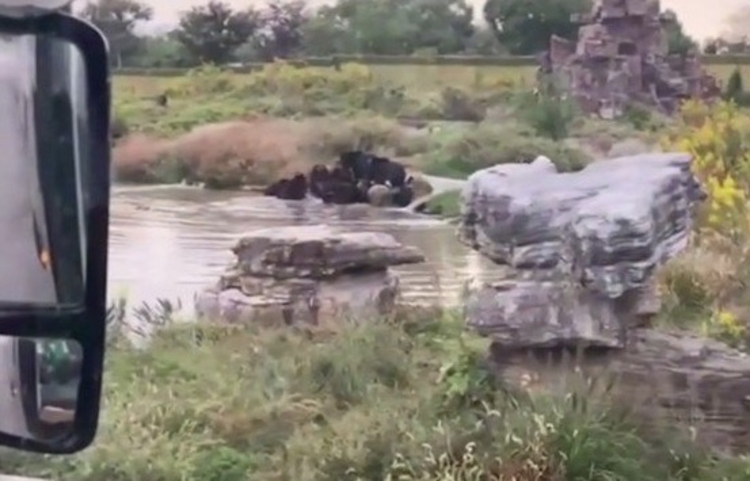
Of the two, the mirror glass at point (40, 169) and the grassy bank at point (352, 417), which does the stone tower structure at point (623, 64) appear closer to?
the grassy bank at point (352, 417)

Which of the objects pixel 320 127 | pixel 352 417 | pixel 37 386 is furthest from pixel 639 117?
pixel 37 386

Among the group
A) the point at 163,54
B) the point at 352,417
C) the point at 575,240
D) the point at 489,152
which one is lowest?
the point at 352,417

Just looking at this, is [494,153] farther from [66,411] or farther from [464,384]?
[66,411]

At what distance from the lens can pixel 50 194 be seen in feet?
5.91

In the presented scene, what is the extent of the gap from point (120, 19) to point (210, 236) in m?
0.39

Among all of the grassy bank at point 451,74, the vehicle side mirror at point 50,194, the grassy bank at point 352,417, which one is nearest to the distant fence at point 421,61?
the grassy bank at point 451,74

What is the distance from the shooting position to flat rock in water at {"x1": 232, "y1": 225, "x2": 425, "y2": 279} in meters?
1.97

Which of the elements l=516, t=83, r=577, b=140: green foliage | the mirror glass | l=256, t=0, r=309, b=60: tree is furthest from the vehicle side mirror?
l=516, t=83, r=577, b=140: green foliage

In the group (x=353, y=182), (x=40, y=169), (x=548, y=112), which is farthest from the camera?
→ (x=353, y=182)

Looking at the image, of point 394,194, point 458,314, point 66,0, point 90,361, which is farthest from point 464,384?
point 66,0

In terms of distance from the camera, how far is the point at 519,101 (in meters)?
1.90

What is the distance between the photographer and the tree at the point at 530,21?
73.6 inches

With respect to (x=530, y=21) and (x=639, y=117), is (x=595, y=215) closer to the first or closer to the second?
(x=639, y=117)

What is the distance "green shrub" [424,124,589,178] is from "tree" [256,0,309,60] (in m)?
0.29
